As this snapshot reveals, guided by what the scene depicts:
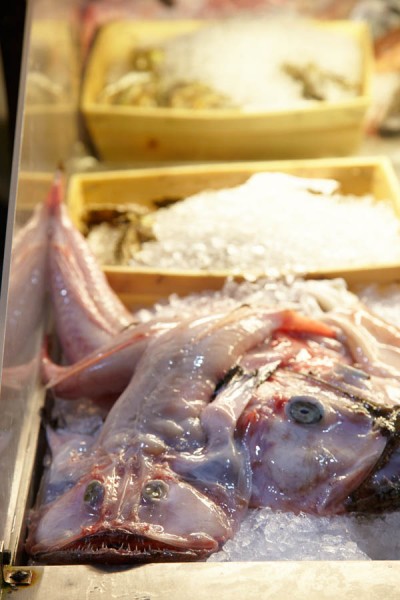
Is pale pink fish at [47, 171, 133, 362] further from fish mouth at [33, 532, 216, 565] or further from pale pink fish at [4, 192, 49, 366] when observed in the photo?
fish mouth at [33, 532, 216, 565]

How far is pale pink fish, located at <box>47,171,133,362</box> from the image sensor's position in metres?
2.77

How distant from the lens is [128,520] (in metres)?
1.93

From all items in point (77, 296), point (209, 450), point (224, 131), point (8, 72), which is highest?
point (8, 72)

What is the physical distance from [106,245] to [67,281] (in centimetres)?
64

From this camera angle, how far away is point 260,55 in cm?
462

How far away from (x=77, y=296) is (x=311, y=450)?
1.13m

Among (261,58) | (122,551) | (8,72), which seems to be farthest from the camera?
(261,58)

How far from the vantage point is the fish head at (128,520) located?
1896 millimetres

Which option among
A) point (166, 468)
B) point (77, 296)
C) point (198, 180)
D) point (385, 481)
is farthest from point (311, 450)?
point (198, 180)

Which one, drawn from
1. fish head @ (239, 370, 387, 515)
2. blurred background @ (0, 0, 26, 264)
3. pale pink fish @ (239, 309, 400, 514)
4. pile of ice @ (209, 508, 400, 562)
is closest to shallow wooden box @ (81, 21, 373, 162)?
blurred background @ (0, 0, 26, 264)

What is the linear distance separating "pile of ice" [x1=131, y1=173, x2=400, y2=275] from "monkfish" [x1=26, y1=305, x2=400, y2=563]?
0.84 metres

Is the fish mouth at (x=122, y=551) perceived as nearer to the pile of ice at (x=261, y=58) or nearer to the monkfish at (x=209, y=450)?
the monkfish at (x=209, y=450)

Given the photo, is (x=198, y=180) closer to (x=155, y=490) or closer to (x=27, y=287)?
(x=27, y=287)

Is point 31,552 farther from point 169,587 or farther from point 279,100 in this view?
point 279,100
